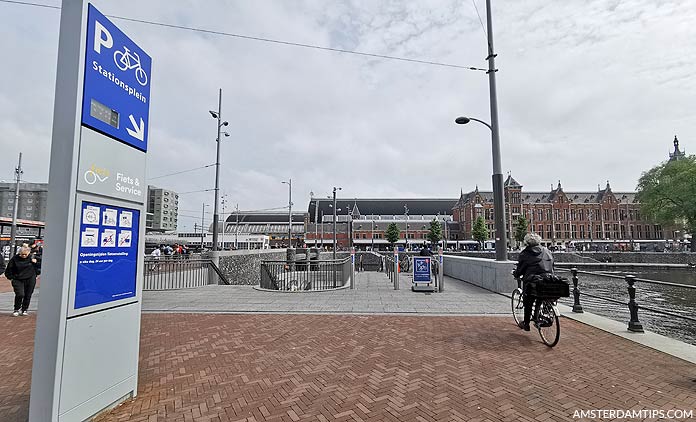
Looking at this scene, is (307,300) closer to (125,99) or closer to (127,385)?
(127,385)

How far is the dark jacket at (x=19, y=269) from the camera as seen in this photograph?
8.78 meters

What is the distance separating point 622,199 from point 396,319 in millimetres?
122380

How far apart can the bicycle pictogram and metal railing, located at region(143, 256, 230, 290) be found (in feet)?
38.6

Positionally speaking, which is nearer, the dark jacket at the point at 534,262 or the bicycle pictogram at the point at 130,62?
the bicycle pictogram at the point at 130,62

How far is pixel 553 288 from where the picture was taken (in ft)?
19.5

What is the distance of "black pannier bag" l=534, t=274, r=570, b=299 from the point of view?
5.90 meters

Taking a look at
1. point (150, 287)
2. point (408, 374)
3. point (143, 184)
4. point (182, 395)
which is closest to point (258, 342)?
point (182, 395)

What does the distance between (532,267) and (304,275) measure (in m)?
9.69

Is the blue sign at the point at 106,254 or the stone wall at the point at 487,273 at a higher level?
the blue sign at the point at 106,254

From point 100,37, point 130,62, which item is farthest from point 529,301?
point 100,37

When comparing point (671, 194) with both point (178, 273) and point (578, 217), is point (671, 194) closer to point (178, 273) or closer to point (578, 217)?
point (578, 217)

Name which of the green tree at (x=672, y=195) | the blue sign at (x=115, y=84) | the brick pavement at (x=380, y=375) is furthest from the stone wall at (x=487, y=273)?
the green tree at (x=672, y=195)

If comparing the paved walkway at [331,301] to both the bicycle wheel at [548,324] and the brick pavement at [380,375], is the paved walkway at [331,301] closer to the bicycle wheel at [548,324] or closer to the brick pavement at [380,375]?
the brick pavement at [380,375]

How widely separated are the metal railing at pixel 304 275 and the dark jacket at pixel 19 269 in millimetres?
6786
